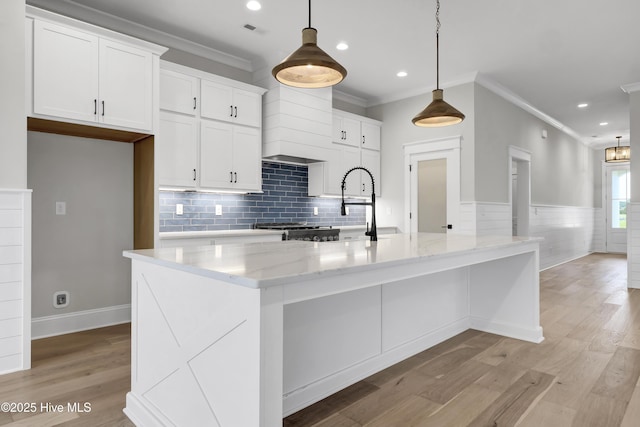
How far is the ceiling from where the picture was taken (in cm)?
345

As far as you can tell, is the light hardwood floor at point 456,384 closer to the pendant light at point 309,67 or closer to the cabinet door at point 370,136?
the pendant light at point 309,67

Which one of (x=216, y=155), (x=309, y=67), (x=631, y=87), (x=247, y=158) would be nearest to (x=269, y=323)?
(x=309, y=67)

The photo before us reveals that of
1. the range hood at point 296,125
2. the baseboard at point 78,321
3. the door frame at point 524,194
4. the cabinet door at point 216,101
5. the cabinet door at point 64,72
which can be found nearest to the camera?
the cabinet door at point 64,72

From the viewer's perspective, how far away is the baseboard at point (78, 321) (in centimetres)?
329

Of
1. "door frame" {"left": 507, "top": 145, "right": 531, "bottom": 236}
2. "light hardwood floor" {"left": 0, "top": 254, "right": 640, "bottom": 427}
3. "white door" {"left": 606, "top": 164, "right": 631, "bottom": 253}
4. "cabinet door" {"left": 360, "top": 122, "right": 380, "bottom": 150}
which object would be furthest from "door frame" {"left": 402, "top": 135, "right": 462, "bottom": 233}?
"white door" {"left": 606, "top": 164, "right": 631, "bottom": 253}

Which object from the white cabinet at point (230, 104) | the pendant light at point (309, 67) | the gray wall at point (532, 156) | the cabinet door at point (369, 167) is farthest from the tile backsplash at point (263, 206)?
the pendant light at point (309, 67)

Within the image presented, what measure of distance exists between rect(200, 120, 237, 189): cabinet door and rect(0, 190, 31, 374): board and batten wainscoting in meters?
1.62

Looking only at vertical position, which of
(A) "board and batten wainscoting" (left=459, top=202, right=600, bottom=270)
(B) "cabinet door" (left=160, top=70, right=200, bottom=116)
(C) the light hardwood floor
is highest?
(B) "cabinet door" (left=160, top=70, right=200, bottom=116)

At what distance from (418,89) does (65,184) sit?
448 centimetres

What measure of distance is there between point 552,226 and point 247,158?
6134mm

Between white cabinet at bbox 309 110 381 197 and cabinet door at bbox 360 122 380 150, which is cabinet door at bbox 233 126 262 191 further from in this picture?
cabinet door at bbox 360 122 380 150

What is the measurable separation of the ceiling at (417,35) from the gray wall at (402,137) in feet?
0.72

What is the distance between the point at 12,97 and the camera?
2617 mm

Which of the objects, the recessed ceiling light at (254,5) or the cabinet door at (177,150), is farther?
the cabinet door at (177,150)
